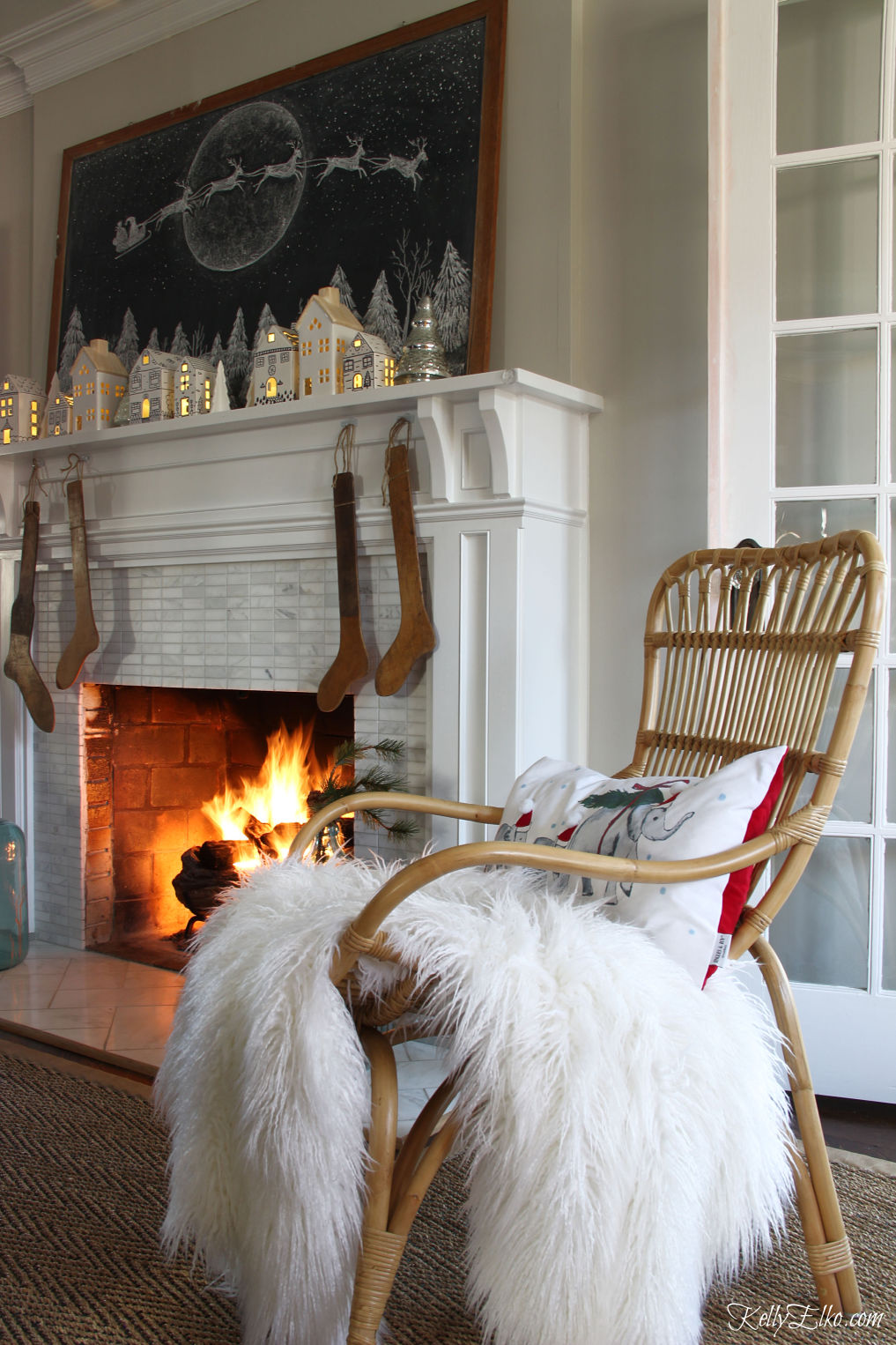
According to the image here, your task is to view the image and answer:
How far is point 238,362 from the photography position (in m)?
2.81

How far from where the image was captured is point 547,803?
4.92ft

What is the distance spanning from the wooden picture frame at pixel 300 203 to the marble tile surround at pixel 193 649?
→ 24.0 inches

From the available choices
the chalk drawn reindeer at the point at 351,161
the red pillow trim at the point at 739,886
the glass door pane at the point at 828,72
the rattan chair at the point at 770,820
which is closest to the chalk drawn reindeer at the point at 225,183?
the chalk drawn reindeer at the point at 351,161

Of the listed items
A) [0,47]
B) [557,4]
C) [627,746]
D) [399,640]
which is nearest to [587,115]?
[557,4]

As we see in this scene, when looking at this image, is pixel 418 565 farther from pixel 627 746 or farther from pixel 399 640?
pixel 627 746

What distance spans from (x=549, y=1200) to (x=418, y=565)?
1416 mm

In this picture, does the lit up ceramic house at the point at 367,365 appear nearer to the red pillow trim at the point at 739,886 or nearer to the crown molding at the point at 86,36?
the crown molding at the point at 86,36

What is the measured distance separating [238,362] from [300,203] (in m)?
0.43

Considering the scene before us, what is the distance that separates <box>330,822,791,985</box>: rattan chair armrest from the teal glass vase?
192 centimetres

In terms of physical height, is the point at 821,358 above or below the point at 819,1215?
above

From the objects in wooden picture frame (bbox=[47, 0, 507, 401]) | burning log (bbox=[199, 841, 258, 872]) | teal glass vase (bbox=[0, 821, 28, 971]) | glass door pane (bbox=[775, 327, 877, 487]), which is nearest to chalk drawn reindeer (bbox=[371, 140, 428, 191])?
wooden picture frame (bbox=[47, 0, 507, 401])

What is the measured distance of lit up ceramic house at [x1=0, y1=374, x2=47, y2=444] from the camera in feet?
10.1

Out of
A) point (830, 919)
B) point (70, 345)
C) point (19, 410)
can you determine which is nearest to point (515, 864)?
point (830, 919)

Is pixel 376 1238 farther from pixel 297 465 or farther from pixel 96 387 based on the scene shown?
pixel 96 387
